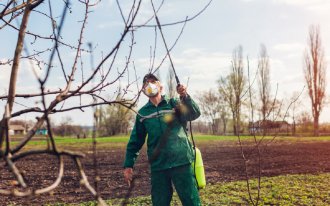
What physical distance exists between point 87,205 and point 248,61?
4.69m

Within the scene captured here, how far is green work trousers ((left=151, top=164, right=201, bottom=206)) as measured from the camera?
3.90 meters

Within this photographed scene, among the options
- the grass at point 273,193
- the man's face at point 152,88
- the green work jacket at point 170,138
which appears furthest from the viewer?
the grass at point 273,193

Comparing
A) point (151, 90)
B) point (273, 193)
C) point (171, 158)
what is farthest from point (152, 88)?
point (273, 193)

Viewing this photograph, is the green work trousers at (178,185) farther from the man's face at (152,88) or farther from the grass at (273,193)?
the grass at (273,193)

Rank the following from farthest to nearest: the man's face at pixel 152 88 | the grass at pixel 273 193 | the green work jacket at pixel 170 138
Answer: the grass at pixel 273 193 → the green work jacket at pixel 170 138 → the man's face at pixel 152 88

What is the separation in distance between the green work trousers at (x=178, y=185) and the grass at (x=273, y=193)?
105 inches

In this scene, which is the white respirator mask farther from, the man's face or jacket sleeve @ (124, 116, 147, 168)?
jacket sleeve @ (124, 116, 147, 168)

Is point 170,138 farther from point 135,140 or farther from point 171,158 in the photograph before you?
point 135,140

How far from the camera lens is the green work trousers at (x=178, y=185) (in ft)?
12.8

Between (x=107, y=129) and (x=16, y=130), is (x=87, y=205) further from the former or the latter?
(x=16, y=130)

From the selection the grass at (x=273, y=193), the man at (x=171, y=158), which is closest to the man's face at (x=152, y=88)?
the man at (x=171, y=158)

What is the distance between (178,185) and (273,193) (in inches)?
163

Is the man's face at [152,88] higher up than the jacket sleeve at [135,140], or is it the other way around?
the man's face at [152,88]

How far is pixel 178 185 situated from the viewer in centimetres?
393
